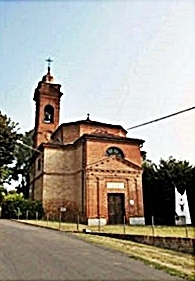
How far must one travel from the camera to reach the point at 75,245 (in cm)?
1308

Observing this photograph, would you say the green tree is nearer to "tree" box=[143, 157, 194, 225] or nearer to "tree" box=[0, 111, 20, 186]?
"tree" box=[0, 111, 20, 186]

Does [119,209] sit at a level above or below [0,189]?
below

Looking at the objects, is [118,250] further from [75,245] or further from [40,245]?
[40,245]

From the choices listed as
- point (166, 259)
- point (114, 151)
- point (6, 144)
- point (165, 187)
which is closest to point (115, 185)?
point (114, 151)

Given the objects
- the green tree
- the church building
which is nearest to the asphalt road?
the church building

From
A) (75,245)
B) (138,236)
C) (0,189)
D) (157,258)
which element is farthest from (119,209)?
(157,258)

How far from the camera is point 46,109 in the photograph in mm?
41688

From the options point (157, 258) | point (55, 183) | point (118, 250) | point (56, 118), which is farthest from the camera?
point (56, 118)

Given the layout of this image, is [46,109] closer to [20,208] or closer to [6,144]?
[6,144]

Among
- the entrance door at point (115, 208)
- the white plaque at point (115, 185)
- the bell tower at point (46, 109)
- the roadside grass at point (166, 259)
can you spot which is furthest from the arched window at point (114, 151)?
the roadside grass at point (166, 259)

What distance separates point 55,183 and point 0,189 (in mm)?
7395

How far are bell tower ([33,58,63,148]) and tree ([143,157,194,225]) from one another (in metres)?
13.2

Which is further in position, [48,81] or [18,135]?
[48,81]

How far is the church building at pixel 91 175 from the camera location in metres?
30.1
